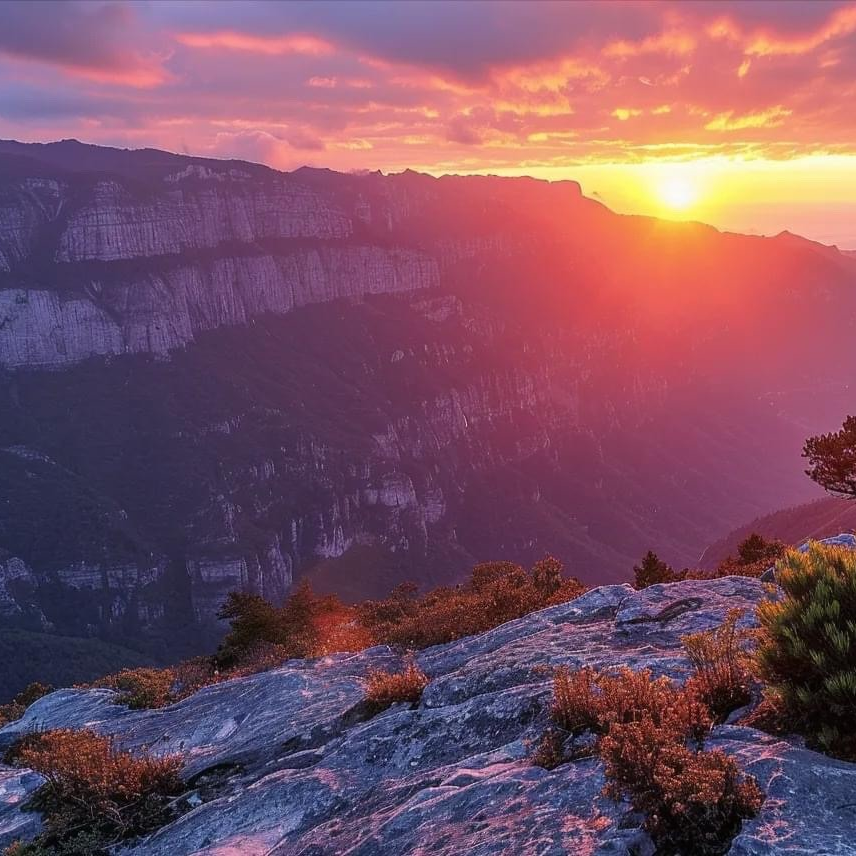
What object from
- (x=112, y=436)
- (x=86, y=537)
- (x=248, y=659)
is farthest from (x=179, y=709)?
(x=112, y=436)

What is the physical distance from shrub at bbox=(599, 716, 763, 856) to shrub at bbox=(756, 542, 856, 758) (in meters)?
1.33

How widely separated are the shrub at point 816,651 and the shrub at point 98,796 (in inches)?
338

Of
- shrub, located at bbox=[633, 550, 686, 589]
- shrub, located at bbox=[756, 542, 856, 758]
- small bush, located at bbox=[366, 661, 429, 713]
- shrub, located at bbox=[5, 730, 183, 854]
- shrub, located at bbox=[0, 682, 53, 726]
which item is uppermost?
shrub, located at bbox=[756, 542, 856, 758]

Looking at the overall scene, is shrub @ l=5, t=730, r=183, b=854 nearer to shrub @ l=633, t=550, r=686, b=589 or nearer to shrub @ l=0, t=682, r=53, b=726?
shrub @ l=633, t=550, r=686, b=589

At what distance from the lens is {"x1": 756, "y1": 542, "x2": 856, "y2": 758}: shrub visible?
632 cm

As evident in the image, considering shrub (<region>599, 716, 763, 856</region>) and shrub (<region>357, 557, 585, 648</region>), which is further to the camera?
shrub (<region>357, 557, 585, 648</region>)

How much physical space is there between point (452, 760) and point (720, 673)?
11.5ft

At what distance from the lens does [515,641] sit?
500 inches

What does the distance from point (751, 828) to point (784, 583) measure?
2831 millimetres

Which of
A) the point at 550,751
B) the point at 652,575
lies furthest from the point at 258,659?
the point at 550,751

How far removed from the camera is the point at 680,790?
17.6 ft

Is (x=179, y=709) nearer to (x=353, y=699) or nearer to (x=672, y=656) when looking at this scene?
(x=353, y=699)

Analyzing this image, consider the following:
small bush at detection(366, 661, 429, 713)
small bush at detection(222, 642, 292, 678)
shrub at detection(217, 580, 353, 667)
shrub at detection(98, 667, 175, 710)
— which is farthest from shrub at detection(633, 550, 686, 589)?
shrub at detection(98, 667, 175, 710)

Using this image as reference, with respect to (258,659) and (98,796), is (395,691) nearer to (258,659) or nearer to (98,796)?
(98,796)
